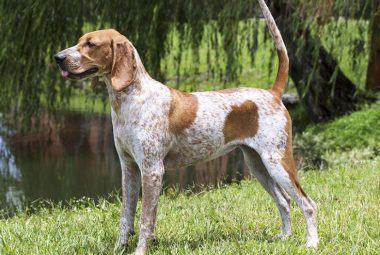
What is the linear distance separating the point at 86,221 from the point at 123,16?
12.2 feet

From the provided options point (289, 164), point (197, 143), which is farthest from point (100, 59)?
point (289, 164)

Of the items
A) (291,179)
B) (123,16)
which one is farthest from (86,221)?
(123,16)

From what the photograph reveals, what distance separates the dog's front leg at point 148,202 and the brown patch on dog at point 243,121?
1.72 feet

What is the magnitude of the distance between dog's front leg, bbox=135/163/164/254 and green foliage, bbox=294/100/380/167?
219 inches

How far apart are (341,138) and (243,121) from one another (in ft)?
20.7

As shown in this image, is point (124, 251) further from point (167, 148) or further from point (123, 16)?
point (123, 16)

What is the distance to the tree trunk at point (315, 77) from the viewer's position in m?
9.02

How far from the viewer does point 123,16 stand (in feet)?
27.5

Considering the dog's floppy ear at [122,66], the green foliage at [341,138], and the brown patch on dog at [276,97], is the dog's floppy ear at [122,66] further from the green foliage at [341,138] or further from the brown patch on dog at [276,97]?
the green foliage at [341,138]

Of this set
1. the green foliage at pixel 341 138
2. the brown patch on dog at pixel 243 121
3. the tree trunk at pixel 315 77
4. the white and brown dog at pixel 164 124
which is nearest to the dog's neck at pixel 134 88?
the white and brown dog at pixel 164 124

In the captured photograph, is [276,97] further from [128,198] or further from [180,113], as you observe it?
[128,198]

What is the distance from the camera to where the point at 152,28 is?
8.34 metres

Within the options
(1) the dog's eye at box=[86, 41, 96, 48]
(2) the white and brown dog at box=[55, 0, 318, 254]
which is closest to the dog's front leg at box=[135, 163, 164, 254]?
(2) the white and brown dog at box=[55, 0, 318, 254]

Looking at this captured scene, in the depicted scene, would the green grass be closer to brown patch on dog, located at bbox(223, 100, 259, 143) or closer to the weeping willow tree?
brown patch on dog, located at bbox(223, 100, 259, 143)
